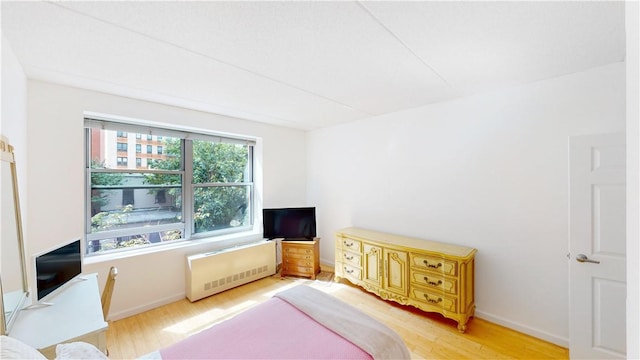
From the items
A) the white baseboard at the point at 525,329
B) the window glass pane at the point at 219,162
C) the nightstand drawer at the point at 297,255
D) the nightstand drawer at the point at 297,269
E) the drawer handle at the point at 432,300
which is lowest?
the white baseboard at the point at 525,329

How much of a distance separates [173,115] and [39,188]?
4.45 feet

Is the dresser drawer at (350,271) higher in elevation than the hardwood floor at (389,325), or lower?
higher

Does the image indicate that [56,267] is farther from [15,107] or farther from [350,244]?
[350,244]

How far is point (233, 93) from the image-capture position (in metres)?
2.52

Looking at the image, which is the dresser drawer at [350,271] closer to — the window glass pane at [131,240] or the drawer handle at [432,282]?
the drawer handle at [432,282]

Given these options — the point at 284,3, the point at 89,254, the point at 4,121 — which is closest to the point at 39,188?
the point at 89,254

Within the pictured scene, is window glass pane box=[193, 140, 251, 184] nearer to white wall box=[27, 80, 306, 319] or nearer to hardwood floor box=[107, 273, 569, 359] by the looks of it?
white wall box=[27, 80, 306, 319]

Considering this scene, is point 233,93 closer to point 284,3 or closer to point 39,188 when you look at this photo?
point 284,3

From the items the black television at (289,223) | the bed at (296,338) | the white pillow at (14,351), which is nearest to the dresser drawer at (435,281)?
the bed at (296,338)

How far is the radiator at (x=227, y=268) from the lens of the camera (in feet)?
9.75

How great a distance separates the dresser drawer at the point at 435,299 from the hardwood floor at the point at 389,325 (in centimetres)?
19

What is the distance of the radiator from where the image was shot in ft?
9.75

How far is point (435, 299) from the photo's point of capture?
251 cm
